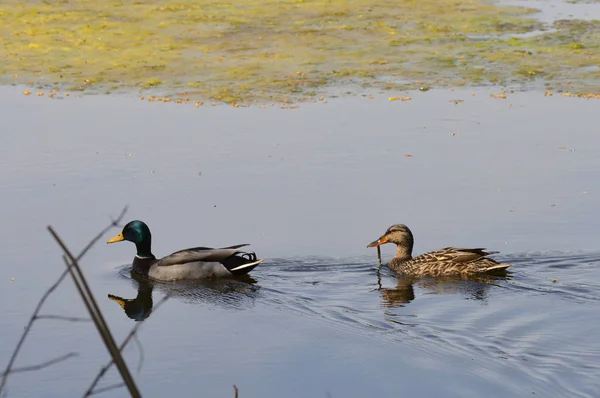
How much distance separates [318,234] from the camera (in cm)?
1305

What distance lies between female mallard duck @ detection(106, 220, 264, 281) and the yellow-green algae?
25.9ft

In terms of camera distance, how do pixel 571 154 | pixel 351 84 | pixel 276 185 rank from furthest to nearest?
pixel 351 84
pixel 571 154
pixel 276 185

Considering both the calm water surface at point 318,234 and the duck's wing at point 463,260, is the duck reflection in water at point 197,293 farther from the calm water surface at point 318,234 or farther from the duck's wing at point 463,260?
the duck's wing at point 463,260

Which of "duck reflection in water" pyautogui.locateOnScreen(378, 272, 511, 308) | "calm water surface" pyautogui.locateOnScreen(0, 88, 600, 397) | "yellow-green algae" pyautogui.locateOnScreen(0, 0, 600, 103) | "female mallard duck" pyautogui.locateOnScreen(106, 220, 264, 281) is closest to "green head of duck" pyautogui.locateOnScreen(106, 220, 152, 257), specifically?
"female mallard duck" pyautogui.locateOnScreen(106, 220, 264, 281)

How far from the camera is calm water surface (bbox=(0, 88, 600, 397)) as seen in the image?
30.6ft

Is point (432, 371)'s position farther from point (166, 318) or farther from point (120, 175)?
point (120, 175)

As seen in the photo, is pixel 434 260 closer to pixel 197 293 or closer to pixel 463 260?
pixel 463 260

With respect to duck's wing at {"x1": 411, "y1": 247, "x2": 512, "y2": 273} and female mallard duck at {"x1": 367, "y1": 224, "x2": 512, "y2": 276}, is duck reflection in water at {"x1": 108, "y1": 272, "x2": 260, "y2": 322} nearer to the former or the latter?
female mallard duck at {"x1": 367, "y1": 224, "x2": 512, "y2": 276}

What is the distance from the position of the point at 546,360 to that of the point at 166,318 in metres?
3.80

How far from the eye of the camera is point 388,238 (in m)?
12.8

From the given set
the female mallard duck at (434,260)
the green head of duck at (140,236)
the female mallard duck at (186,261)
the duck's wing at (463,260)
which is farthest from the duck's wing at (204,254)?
the duck's wing at (463,260)

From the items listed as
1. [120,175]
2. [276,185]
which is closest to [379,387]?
[276,185]

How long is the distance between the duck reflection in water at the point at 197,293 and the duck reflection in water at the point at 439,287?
57.5 inches

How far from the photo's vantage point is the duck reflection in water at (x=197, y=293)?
11766 millimetres
